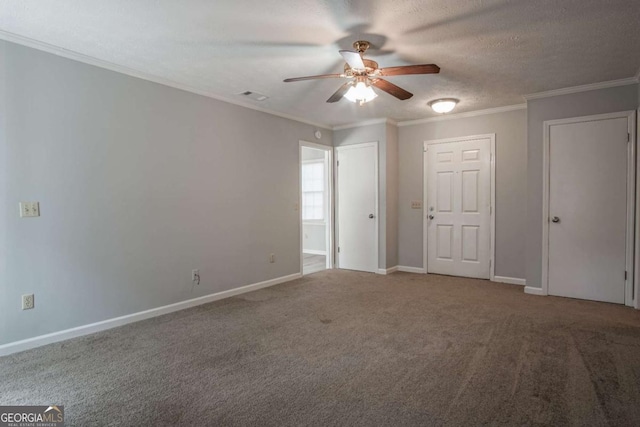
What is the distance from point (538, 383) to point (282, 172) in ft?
13.0

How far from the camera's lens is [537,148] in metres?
4.43

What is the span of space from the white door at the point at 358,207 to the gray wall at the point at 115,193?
1.73 meters

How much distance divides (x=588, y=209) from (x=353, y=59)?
11.3 feet

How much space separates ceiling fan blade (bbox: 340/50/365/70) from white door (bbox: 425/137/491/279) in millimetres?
3154

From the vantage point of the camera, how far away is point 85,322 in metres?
3.24

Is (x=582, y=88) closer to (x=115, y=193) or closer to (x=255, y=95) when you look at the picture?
(x=255, y=95)

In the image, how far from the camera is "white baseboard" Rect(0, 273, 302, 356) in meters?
2.87

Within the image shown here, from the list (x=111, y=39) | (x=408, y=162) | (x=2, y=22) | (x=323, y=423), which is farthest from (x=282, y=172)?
(x=323, y=423)

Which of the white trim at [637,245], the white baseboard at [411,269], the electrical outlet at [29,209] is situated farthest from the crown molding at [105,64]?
the white trim at [637,245]

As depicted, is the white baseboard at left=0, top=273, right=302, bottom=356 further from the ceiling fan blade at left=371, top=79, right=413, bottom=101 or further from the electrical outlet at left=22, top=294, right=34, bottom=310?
the ceiling fan blade at left=371, top=79, right=413, bottom=101

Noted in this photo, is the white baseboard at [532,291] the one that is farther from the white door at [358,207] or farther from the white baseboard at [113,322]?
the white baseboard at [113,322]

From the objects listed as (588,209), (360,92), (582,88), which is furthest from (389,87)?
(588,209)

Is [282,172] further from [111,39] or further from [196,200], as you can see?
[111,39]

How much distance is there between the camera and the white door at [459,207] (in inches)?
207
